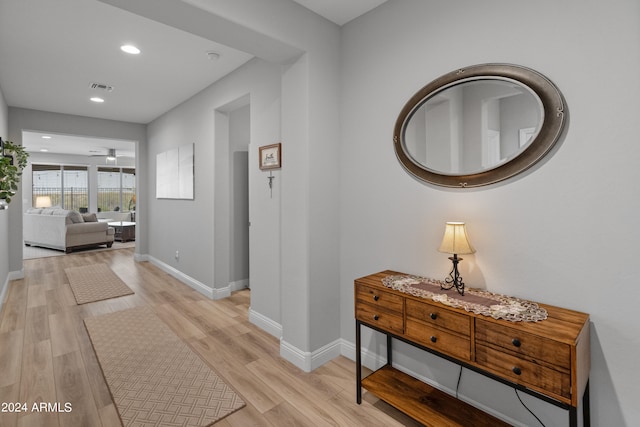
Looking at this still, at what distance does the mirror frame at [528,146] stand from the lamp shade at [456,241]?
11.1 inches

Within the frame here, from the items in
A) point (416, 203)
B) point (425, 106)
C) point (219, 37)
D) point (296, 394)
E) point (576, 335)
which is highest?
point (219, 37)

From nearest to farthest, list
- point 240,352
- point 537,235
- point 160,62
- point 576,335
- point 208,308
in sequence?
1. point 576,335
2. point 537,235
3. point 240,352
4. point 160,62
5. point 208,308

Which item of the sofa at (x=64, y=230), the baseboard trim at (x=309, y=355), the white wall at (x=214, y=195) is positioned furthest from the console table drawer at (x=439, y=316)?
the sofa at (x=64, y=230)

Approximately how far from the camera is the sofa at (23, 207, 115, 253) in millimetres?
7066

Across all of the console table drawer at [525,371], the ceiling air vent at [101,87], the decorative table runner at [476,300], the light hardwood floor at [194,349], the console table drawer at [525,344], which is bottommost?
the light hardwood floor at [194,349]

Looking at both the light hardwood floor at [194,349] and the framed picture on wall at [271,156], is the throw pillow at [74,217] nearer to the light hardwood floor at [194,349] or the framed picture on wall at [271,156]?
the light hardwood floor at [194,349]

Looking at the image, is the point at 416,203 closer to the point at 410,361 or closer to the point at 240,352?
the point at 410,361

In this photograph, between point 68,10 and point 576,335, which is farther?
point 68,10

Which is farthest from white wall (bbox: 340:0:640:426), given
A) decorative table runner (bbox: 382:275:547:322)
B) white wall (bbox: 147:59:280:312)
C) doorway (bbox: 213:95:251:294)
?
doorway (bbox: 213:95:251:294)

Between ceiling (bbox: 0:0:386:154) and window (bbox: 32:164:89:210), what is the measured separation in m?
6.65

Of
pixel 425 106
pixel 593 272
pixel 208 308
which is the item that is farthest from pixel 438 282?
pixel 208 308

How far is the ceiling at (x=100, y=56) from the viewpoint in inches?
93.7

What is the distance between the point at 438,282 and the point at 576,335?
0.75 m

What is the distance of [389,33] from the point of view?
2.19m
